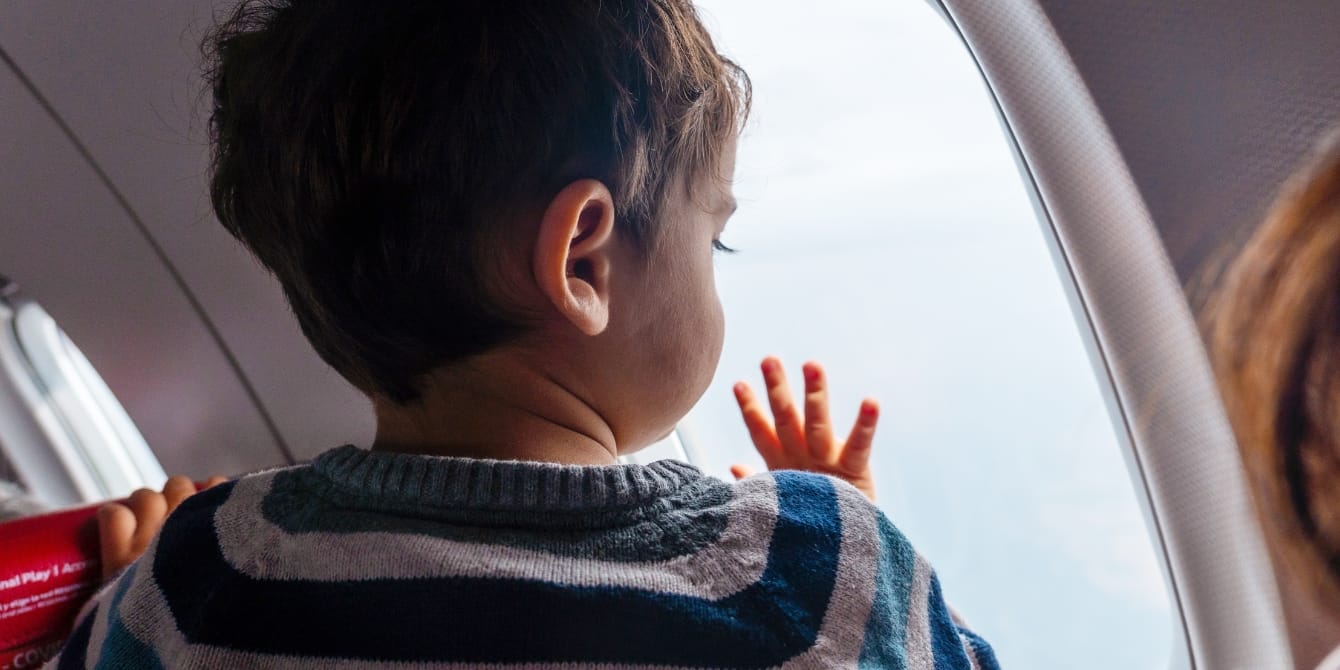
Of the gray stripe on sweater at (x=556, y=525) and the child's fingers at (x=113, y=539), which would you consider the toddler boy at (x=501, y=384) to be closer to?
the gray stripe on sweater at (x=556, y=525)

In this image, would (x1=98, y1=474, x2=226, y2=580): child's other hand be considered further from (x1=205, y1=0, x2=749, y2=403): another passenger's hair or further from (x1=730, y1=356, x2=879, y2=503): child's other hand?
(x1=730, y1=356, x2=879, y2=503): child's other hand

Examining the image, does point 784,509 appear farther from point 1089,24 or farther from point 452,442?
point 1089,24

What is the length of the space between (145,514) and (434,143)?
73cm

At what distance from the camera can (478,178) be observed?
2.43 ft

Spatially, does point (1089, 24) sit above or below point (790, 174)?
above

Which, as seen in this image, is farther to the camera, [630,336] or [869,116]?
[869,116]

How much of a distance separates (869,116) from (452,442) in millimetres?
719

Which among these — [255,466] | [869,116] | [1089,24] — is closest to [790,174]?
[869,116]

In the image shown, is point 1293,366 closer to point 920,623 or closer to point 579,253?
point 920,623

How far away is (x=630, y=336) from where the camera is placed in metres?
0.84

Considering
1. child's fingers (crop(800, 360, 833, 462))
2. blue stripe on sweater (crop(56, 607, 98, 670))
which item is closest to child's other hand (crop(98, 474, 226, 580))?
blue stripe on sweater (crop(56, 607, 98, 670))

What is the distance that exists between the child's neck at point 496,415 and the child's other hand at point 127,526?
432mm

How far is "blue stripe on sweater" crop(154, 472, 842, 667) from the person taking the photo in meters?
0.65

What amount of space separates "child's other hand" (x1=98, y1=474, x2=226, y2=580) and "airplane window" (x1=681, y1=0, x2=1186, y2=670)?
2.52 feet
